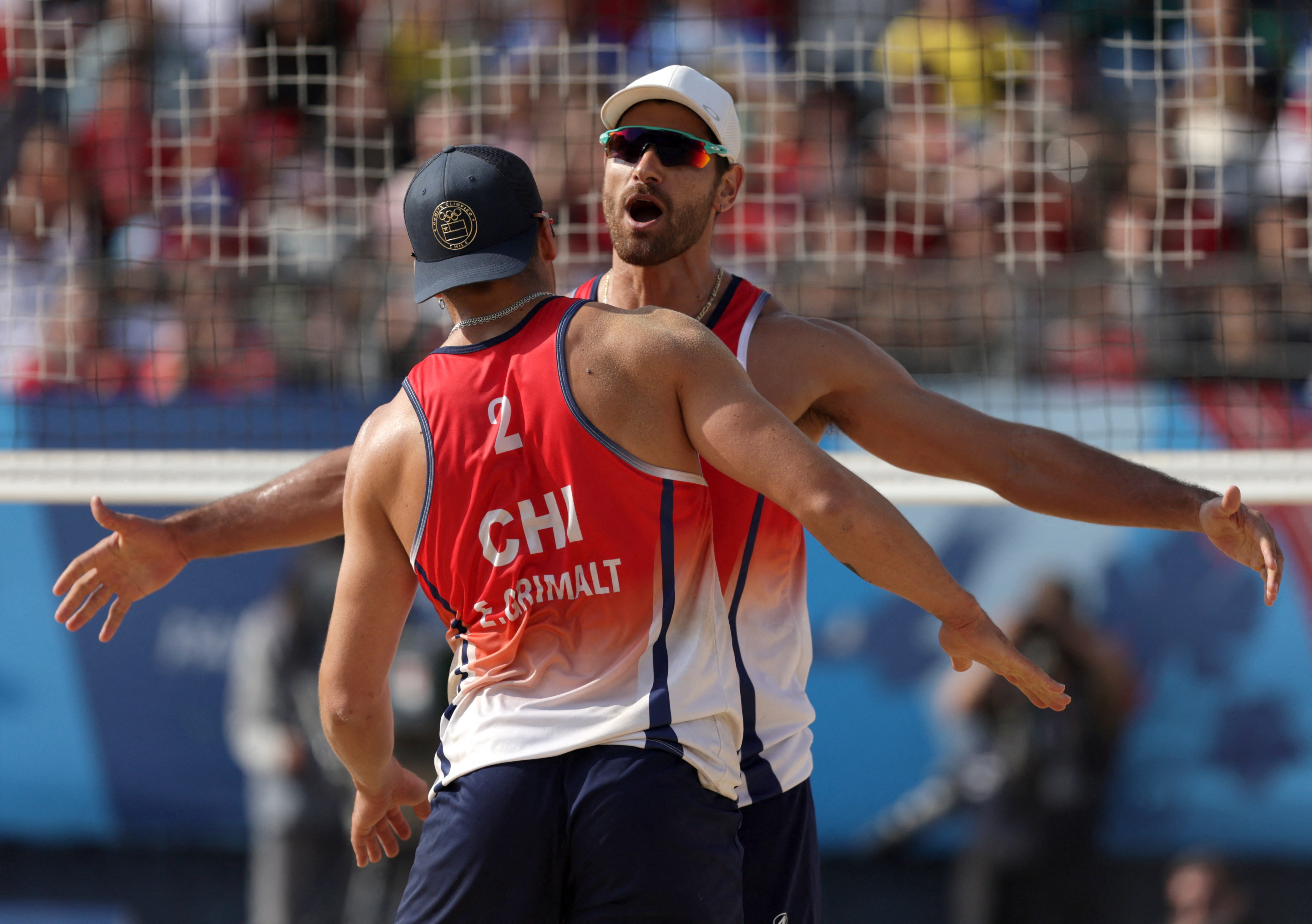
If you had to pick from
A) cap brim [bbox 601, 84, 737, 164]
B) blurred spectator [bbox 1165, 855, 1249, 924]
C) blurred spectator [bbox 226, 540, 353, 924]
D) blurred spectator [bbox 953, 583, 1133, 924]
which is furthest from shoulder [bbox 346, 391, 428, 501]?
blurred spectator [bbox 1165, 855, 1249, 924]

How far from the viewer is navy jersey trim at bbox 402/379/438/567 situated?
8.18 ft

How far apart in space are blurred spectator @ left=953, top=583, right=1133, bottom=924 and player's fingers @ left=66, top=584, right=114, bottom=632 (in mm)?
3759

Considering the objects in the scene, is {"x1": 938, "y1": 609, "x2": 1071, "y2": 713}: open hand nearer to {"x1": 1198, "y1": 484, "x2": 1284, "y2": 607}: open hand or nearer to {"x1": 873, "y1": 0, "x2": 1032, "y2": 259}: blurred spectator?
{"x1": 1198, "y1": 484, "x2": 1284, "y2": 607}: open hand

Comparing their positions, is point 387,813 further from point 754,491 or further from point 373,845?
point 754,491

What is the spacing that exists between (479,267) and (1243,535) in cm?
180

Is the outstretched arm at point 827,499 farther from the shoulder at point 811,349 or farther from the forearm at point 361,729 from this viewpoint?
the forearm at point 361,729

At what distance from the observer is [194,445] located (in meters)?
6.15

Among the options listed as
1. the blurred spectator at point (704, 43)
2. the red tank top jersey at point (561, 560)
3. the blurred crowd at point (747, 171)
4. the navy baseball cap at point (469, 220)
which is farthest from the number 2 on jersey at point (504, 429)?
the blurred spectator at point (704, 43)

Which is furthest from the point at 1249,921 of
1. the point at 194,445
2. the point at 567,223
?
the point at 194,445

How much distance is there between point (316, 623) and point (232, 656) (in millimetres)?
406

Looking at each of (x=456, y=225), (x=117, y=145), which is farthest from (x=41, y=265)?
(x=456, y=225)

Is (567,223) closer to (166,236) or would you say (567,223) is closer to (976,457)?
(166,236)

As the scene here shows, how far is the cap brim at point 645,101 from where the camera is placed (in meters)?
3.17

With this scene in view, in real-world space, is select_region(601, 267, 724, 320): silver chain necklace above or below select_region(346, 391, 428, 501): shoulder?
above
